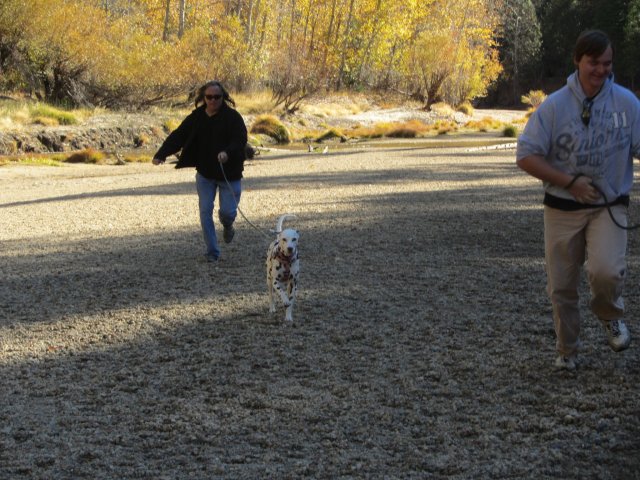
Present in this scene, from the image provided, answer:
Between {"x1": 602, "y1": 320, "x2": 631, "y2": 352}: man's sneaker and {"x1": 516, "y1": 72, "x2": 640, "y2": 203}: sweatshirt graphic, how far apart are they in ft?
3.10

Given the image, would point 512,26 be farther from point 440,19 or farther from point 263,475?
point 263,475

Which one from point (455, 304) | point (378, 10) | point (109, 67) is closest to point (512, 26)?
point (378, 10)

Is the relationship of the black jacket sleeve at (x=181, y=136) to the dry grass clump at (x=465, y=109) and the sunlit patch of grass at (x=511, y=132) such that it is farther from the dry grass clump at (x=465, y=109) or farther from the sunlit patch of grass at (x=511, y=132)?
the dry grass clump at (x=465, y=109)

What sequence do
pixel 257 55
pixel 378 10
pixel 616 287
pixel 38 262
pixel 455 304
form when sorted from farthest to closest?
pixel 378 10
pixel 257 55
pixel 38 262
pixel 455 304
pixel 616 287

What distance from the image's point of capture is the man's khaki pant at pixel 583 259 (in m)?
5.98

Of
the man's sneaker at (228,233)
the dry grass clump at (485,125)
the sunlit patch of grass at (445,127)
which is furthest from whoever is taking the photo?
the dry grass clump at (485,125)

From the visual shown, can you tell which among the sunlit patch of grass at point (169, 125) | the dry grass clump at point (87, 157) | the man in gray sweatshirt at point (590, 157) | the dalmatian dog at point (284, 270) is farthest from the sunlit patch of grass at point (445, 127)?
the man in gray sweatshirt at point (590, 157)

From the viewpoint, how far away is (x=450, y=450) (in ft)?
17.4

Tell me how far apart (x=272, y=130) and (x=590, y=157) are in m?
40.2

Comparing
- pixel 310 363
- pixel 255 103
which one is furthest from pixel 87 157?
pixel 310 363

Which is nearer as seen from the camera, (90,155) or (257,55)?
(90,155)

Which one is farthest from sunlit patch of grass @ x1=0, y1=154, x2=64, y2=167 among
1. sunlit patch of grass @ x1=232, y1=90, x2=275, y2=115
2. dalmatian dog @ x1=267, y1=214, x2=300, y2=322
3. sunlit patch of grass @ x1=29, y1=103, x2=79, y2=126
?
dalmatian dog @ x1=267, y1=214, x2=300, y2=322

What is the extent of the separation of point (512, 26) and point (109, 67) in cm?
5703

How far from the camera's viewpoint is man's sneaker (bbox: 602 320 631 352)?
6402 mm
